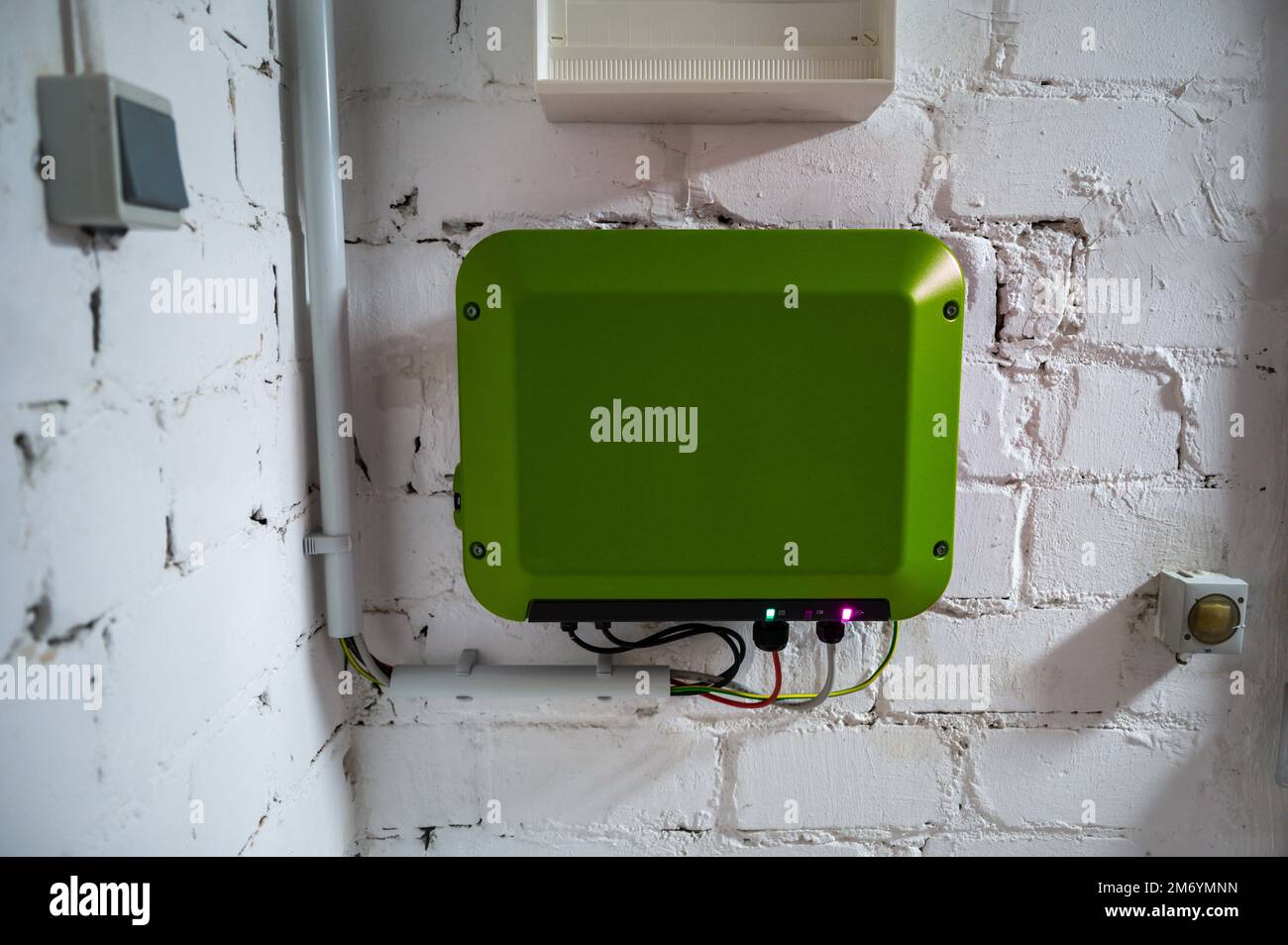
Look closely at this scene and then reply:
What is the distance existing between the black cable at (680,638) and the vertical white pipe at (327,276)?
0.89 feet

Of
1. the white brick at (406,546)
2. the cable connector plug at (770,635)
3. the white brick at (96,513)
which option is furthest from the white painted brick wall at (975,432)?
the white brick at (96,513)

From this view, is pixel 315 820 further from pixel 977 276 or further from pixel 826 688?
pixel 977 276

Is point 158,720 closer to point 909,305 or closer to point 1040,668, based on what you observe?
point 909,305

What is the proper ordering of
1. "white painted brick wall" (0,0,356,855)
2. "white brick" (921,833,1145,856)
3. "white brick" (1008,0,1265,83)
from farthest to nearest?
"white brick" (921,833,1145,856)
"white brick" (1008,0,1265,83)
"white painted brick wall" (0,0,356,855)

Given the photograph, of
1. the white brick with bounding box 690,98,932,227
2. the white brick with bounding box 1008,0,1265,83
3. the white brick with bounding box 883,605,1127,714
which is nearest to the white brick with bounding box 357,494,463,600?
the white brick with bounding box 690,98,932,227

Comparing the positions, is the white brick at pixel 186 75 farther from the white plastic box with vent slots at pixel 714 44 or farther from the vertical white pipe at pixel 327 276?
the white plastic box with vent slots at pixel 714 44

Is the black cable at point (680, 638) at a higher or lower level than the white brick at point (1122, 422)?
lower

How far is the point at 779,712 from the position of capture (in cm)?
94

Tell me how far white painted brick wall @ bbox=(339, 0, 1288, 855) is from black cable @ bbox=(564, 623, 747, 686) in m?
0.04

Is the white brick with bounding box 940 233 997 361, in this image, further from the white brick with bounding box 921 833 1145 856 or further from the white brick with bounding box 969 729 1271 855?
the white brick with bounding box 921 833 1145 856

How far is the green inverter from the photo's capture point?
0.76m

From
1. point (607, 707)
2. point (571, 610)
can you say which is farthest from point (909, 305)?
point (607, 707)

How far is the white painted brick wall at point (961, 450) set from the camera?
2.45 feet

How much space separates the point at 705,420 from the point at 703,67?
1.20ft
